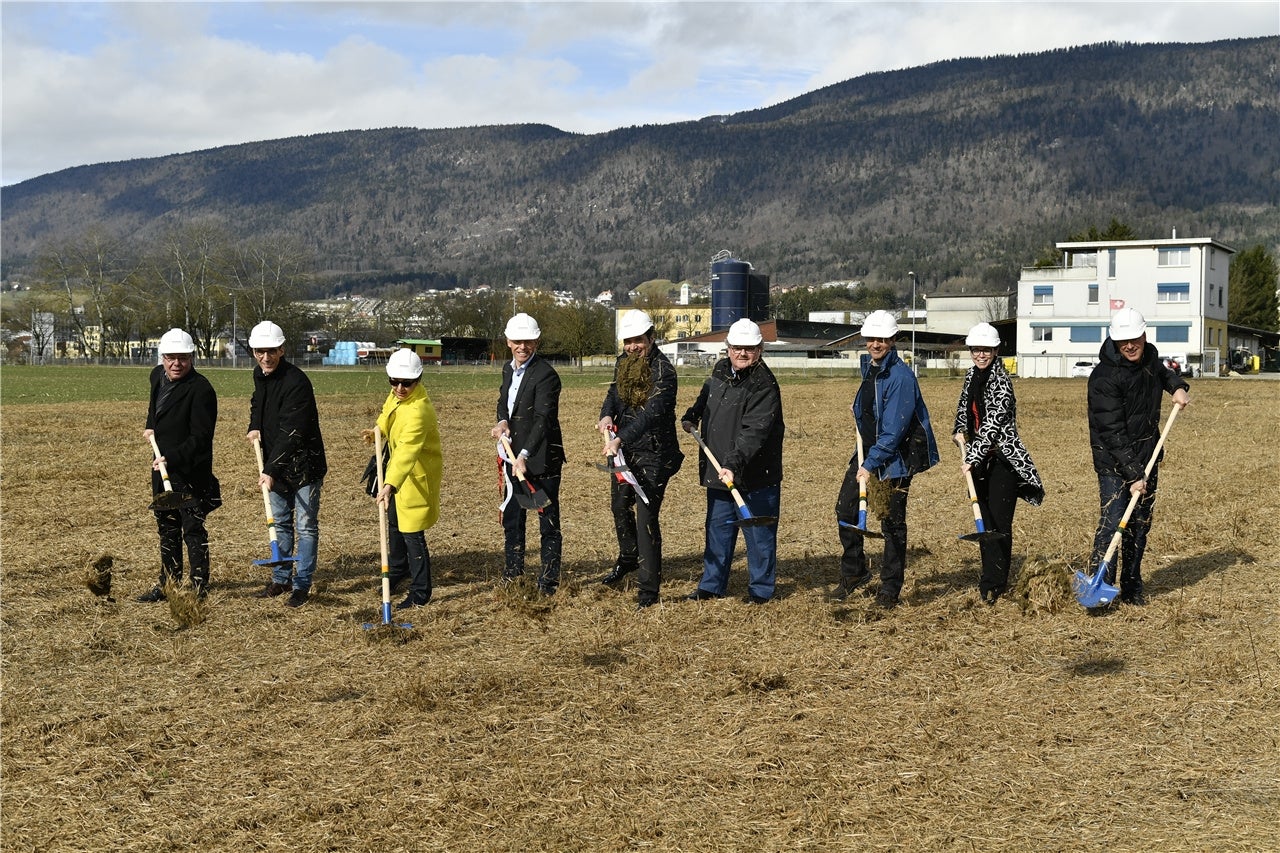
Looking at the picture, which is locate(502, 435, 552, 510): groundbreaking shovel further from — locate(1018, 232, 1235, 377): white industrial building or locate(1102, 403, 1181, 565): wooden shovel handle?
locate(1018, 232, 1235, 377): white industrial building

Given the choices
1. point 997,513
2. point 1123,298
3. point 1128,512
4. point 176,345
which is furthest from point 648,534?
point 1123,298

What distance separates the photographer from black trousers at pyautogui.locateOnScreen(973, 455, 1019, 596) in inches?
354

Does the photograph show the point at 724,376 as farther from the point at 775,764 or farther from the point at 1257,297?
the point at 1257,297

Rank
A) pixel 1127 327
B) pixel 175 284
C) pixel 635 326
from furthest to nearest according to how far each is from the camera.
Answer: pixel 175 284
pixel 635 326
pixel 1127 327

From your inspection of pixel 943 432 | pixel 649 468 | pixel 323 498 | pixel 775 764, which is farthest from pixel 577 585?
pixel 943 432

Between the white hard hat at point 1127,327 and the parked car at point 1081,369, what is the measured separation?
59.6 m

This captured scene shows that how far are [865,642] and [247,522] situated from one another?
803 cm

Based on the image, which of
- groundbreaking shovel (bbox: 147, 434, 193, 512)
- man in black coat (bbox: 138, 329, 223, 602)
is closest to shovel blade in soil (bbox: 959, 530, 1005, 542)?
man in black coat (bbox: 138, 329, 223, 602)

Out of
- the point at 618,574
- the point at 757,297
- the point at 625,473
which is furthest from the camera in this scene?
the point at 757,297

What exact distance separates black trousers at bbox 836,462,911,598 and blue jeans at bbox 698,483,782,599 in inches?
21.6

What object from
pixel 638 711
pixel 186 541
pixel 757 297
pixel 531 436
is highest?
pixel 757 297

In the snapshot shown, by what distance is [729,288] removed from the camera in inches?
5689

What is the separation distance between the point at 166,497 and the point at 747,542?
4.42m

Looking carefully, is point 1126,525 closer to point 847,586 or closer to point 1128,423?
point 1128,423
